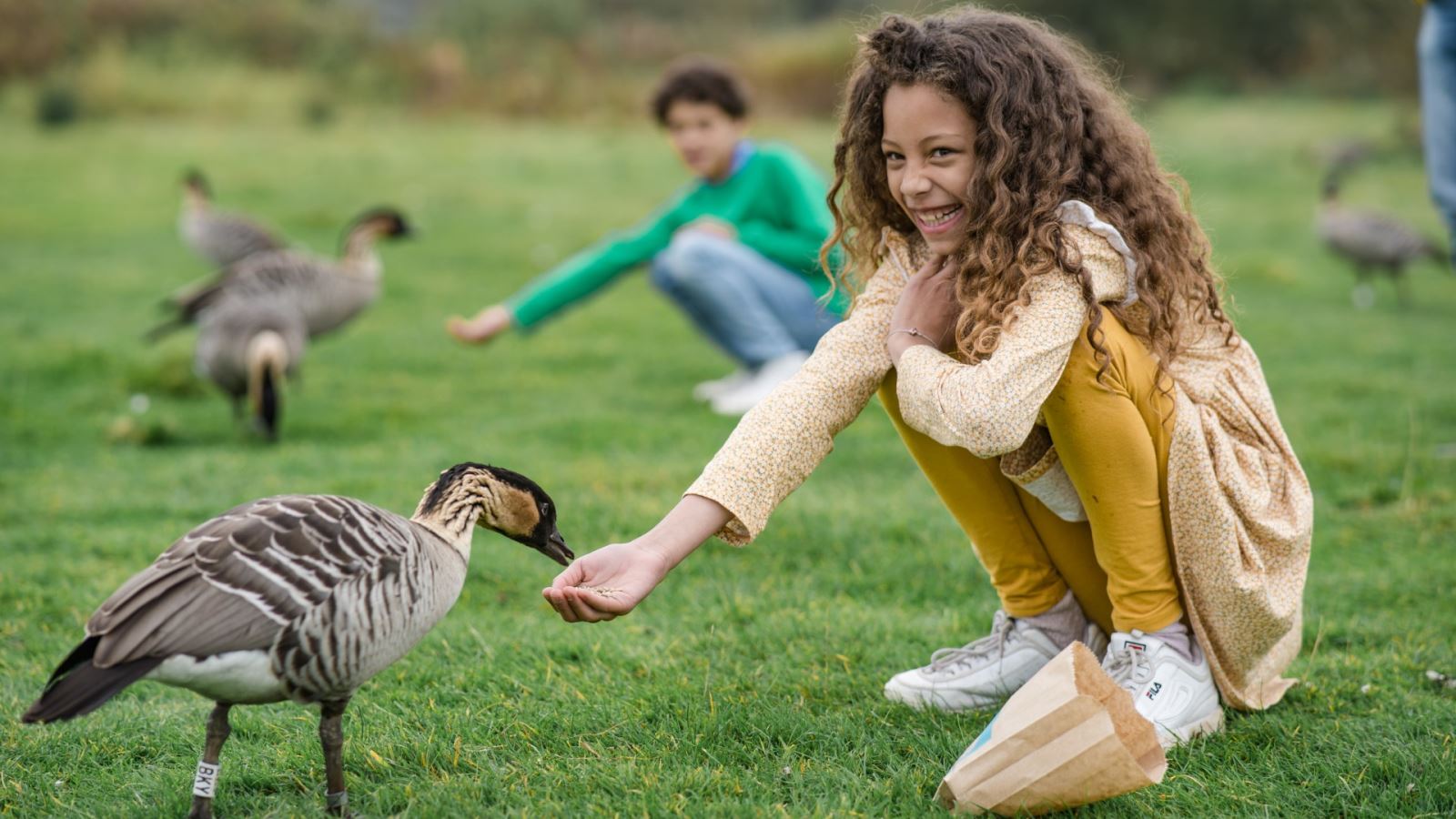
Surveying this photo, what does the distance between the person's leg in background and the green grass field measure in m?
0.49

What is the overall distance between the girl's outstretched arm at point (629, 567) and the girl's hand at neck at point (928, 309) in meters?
0.56

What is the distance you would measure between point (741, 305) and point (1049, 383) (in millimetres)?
4219

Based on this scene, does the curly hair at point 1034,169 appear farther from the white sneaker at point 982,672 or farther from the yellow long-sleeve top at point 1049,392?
the white sneaker at point 982,672

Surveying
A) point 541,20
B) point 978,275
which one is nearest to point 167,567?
point 978,275

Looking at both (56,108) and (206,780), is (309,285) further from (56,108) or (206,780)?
(56,108)

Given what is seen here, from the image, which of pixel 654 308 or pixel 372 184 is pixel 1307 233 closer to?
pixel 654 308

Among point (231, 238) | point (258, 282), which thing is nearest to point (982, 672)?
point (258, 282)

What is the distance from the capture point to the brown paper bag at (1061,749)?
2.56m

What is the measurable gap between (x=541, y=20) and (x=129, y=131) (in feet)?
37.1

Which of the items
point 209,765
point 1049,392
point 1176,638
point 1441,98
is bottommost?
point 209,765

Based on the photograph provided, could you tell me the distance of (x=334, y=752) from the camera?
271 cm

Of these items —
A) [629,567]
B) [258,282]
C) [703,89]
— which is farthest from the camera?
[258,282]

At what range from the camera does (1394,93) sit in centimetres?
2103

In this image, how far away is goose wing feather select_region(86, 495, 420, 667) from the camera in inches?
96.3
